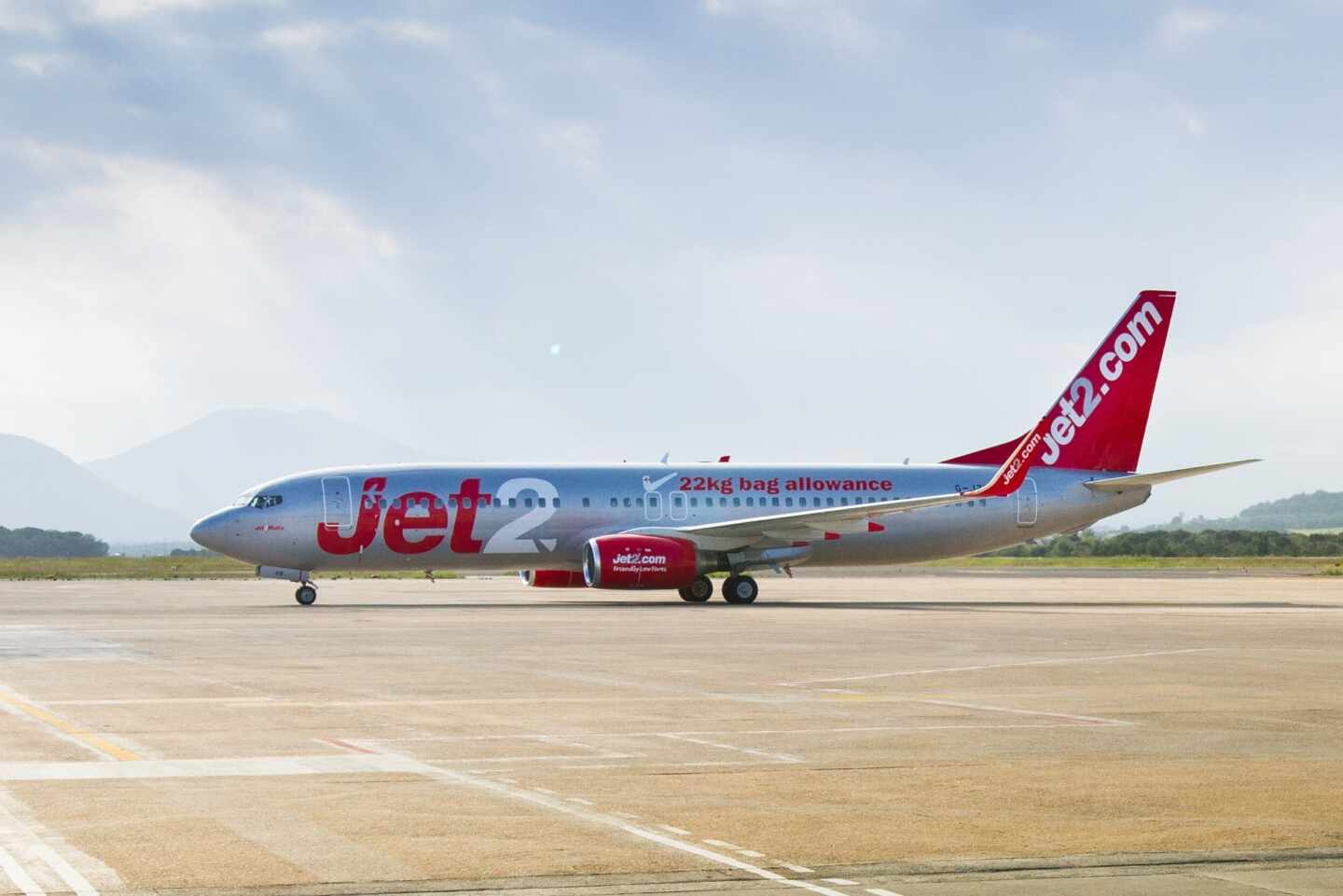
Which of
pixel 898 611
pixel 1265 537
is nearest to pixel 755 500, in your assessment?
pixel 898 611

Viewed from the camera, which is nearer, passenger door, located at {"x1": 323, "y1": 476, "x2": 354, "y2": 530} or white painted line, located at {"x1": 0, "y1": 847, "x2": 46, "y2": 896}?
white painted line, located at {"x1": 0, "y1": 847, "x2": 46, "y2": 896}

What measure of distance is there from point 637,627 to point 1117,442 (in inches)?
934

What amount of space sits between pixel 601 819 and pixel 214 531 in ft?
120

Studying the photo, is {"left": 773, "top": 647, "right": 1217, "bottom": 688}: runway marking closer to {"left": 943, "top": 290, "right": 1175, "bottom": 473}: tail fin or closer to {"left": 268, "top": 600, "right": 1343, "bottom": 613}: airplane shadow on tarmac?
{"left": 268, "top": 600, "right": 1343, "bottom": 613}: airplane shadow on tarmac

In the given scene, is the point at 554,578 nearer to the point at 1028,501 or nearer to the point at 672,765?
the point at 1028,501

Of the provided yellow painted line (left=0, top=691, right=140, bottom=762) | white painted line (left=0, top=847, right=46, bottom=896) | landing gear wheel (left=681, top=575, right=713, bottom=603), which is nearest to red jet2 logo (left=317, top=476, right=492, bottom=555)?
landing gear wheel (left=681, top=575, right=713, bottom=603)

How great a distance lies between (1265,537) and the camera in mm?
141375

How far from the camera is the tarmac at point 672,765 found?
32.3 feet

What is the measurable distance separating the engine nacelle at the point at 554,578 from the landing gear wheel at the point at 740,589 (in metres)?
4.94

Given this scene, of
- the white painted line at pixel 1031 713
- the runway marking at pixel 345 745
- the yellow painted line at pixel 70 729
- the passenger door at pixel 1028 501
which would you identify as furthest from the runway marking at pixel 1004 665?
the passenger door at pixel 1028 501

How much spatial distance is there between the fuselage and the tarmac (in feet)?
51.6

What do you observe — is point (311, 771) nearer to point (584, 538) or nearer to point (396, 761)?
→ point (396, 761)

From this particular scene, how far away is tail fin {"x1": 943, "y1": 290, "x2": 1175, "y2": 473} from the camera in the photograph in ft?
169

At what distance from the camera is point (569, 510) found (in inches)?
1860
